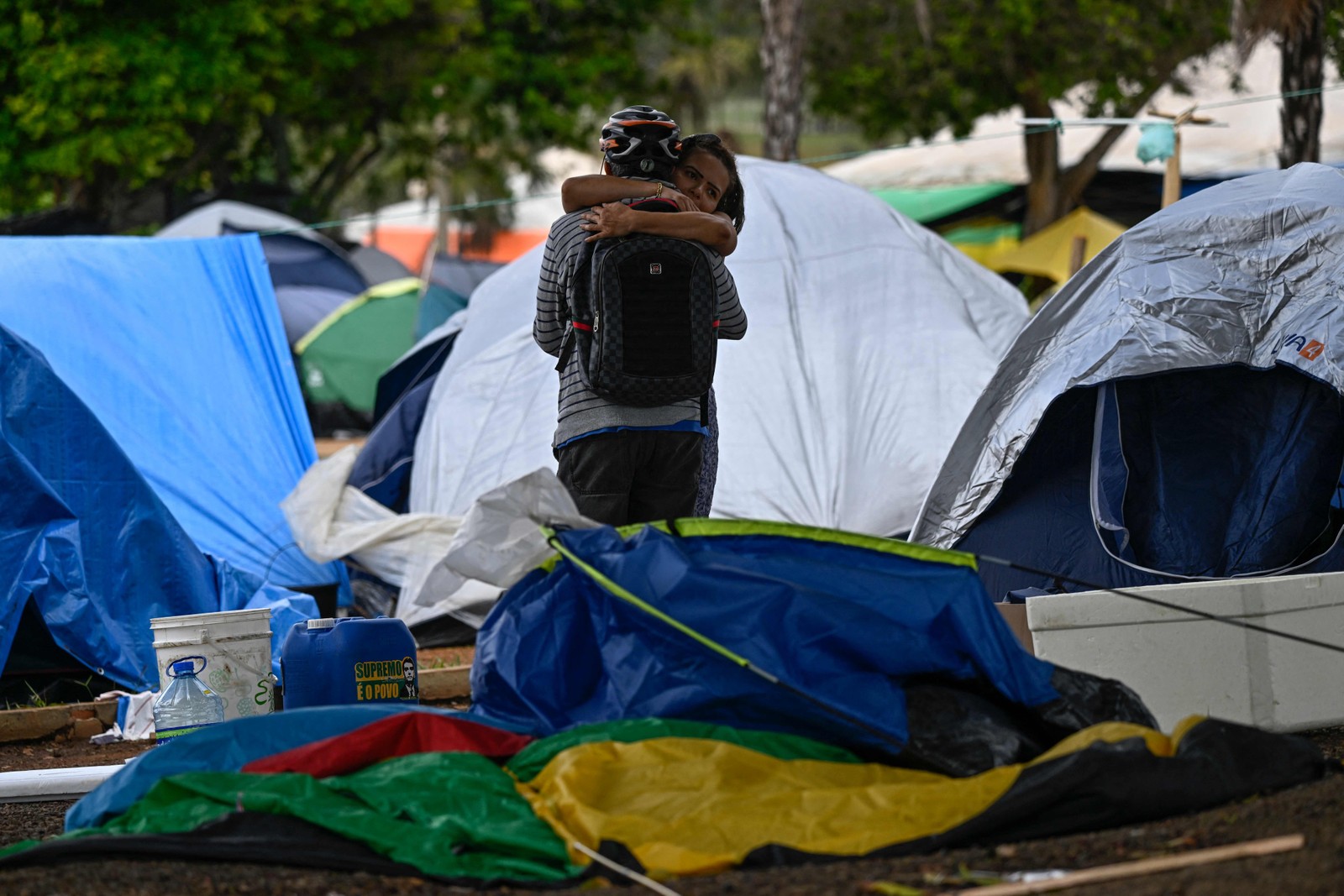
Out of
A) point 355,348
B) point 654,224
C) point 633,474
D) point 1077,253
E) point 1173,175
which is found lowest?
point 355,348

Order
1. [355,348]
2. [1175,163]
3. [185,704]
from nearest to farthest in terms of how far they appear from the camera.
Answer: [185,704]
[1175,163]
[355,348]

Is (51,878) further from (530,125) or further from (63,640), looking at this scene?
(530,125)

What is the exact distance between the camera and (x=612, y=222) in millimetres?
3926

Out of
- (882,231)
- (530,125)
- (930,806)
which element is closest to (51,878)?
(930,806)

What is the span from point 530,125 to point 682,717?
1903 cm

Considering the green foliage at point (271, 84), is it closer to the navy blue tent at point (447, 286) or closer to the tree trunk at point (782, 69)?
the navy blue tent at point (447, 286)

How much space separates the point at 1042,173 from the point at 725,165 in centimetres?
1585

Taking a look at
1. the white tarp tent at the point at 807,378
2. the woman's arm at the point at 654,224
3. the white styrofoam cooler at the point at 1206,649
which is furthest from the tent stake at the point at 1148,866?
the white tarp tent at the point at 807,378

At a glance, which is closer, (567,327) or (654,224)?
(654,224)

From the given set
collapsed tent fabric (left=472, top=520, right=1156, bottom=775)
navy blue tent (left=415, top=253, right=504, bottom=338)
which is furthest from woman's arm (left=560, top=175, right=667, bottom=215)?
navy blue tent (left=415, top=253, right=504, bottom=338)

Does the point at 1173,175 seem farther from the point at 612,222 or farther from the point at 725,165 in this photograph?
the point at 612,222

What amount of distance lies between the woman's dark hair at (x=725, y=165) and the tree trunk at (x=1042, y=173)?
15236 millimetres

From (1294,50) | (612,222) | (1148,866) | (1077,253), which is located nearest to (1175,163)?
(1077,253)

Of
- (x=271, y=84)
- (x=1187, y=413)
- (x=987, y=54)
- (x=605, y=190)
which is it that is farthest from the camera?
(x=271, y=84)
